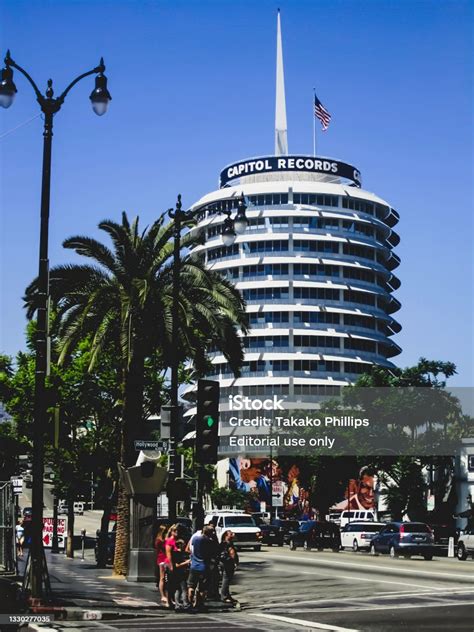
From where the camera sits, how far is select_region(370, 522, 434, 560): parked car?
4662 cm

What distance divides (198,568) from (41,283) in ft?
21.8

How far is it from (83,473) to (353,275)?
8931cm

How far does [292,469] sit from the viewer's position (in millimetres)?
92750

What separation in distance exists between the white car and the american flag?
→ 6270 centimetres

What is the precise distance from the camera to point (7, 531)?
2256 cm

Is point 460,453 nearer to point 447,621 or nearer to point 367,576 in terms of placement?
point 367,576

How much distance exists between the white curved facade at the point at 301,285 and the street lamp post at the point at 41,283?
105700mm

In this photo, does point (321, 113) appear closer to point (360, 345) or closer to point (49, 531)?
point (360, 345)

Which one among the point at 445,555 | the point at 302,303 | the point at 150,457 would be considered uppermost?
the point at 302,303

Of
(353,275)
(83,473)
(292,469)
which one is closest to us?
(83,473)

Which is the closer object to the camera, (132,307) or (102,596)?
(102,596)

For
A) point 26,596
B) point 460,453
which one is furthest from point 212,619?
point 460,453

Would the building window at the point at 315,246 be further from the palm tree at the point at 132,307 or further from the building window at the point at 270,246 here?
the palm tree at the point at 132,307

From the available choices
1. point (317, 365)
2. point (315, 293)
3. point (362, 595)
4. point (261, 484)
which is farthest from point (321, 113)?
point (362, 595)
